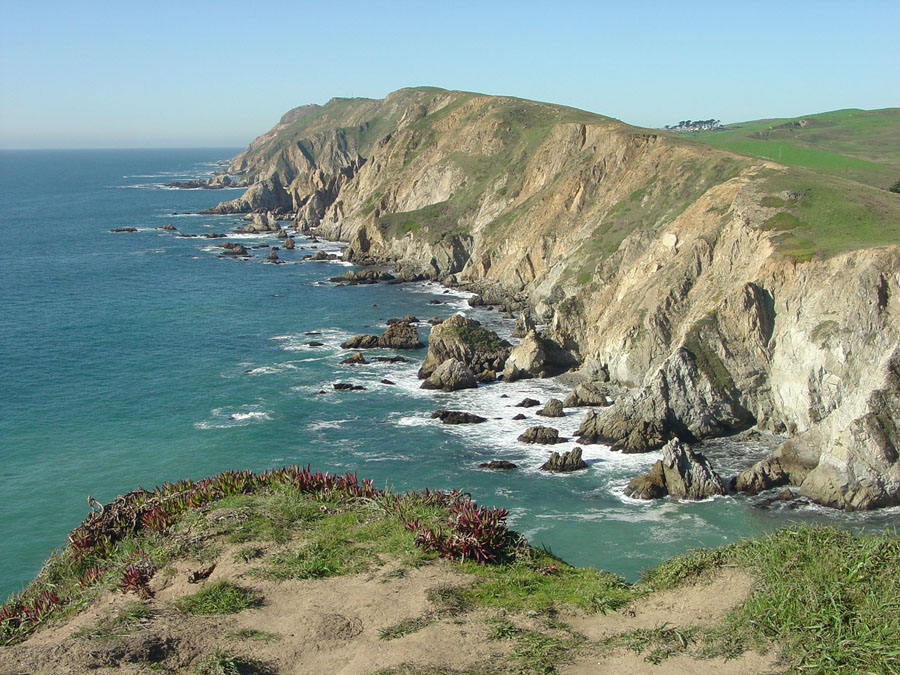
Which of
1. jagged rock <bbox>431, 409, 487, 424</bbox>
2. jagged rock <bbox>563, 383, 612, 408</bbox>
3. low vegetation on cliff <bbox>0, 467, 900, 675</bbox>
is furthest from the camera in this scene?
jagged rock <bbox>563, 383, 612, 408</bbox>

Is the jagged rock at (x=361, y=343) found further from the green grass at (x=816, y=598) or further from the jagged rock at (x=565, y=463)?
the green grass at (x=816, y=598)

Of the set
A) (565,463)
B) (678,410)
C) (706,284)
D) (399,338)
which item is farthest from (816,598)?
(399,338)

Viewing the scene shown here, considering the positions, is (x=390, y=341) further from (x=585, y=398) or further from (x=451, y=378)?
(x=585, y=398)

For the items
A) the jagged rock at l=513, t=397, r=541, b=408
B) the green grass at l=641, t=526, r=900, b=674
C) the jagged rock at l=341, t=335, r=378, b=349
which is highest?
the green grass at l=641, t=526, r=900, b=674

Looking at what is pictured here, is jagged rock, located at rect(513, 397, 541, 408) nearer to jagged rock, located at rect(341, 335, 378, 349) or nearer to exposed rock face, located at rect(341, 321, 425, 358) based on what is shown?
exposed rock face, located at rect(341, 321, 425, 358)

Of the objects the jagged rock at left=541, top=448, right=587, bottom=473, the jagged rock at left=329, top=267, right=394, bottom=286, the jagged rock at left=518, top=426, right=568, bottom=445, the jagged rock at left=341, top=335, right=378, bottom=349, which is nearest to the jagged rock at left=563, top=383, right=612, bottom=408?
the jagged rock at left=518, top=426, right=568, bottom=445

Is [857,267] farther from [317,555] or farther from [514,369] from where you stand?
[317,555]

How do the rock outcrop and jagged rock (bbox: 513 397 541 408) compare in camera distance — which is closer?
→ jagged rock (bbox: 513 397 541 408)

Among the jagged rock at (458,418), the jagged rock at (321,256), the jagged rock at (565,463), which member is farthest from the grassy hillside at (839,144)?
the jagged rock at (565,463)
